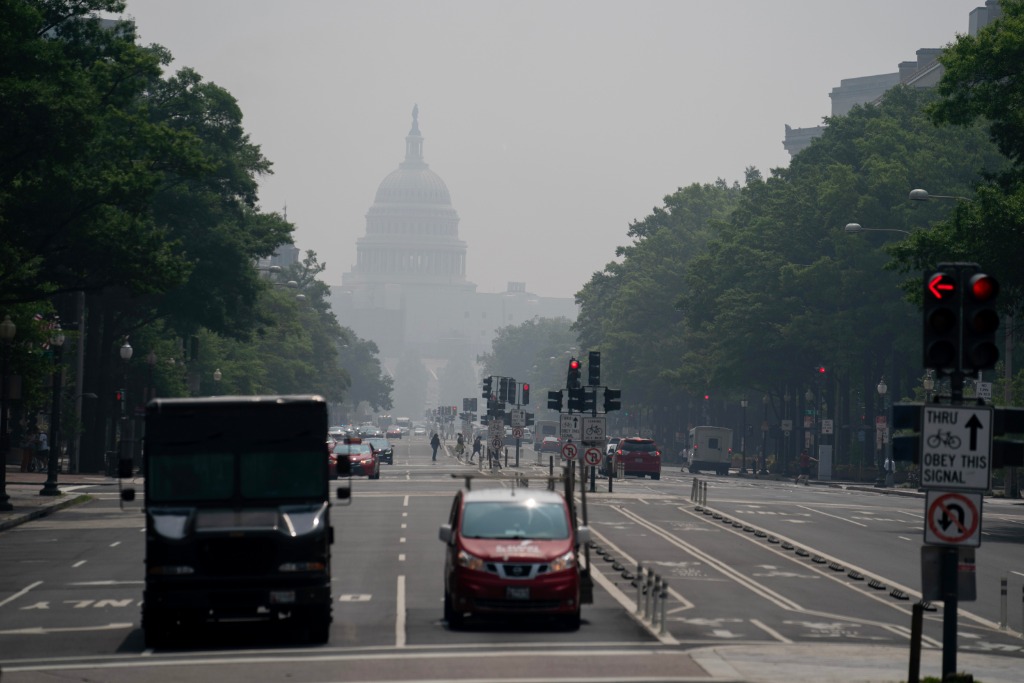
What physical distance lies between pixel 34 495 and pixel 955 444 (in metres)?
45.5

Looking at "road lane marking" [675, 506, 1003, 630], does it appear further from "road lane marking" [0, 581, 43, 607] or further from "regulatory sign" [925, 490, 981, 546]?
"road lane marking" [0, 581, 43, 607]

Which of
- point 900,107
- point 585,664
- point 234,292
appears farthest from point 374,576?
point 900,107

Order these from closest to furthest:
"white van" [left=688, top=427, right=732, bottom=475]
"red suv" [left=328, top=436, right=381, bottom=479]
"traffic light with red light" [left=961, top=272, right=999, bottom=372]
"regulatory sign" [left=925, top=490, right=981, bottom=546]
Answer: "regulatory sign" [left=925, top=490, right=981, bottom=546]
"traffic light with red light" [left=961, top=272, right=999, bottom=372]
"red suv" [left=328, top=436, right=381, bottom=479]
"white van" [left=688, top=427, right=732, bottom=475]

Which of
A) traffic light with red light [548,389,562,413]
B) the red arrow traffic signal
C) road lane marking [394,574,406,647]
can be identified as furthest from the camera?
traffic light with red light [548,389,562,413]

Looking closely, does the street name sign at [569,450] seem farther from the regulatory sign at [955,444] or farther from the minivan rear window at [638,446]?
the regulatory sign at [955,444]

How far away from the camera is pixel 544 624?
83.1ft

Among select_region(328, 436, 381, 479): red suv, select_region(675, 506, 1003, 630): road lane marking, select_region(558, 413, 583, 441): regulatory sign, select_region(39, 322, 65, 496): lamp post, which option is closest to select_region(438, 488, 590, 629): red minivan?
select_region(675, 506, 1003, 630): road lane marking

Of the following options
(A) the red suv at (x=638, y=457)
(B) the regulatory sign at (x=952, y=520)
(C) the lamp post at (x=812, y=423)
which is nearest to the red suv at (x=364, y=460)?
(A) the red suv at (x=638, y=457)

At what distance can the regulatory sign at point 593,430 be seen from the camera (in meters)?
58.4

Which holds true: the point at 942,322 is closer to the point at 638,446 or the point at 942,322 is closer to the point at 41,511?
the point at 41,511

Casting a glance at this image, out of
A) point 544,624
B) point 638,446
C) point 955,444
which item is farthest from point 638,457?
point 955,444

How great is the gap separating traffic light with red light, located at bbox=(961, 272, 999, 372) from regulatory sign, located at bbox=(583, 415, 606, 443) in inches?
1603

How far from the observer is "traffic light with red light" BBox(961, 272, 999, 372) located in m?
17.4

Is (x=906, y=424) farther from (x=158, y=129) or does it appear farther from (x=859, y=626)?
(x=158, y=129)
